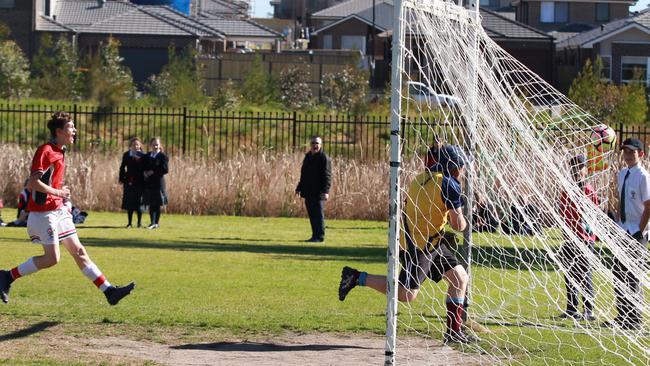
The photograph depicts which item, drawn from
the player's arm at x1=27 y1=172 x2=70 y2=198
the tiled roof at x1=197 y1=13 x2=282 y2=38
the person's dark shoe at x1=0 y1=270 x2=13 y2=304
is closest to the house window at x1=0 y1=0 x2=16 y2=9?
the tiled roof at x1=197 y1=13 x2=282 y2=38

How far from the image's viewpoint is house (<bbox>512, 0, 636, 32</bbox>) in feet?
261

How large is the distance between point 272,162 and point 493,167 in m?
17.5

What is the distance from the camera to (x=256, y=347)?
33.9 ft

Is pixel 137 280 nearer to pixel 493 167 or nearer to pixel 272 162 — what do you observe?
pixel 493 167

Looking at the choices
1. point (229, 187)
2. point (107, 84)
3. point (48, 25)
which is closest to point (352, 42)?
point (48, 25)

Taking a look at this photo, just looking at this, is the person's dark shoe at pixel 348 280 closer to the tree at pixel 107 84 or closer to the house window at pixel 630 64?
the tree at pixel 107 84

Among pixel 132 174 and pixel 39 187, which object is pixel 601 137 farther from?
pixel 132 174

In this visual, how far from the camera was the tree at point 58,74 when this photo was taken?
142 feet

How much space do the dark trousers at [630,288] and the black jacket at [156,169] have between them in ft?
41.3

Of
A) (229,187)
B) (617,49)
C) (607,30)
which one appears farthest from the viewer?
(617,49)

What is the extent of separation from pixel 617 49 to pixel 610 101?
90.0 feet

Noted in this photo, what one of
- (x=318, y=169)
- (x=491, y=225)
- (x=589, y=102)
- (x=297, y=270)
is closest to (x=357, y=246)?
(x=318, y=169)

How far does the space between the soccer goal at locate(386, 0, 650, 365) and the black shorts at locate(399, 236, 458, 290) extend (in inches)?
5.7

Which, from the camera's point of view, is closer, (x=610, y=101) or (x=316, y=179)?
(x=316, y=179)
